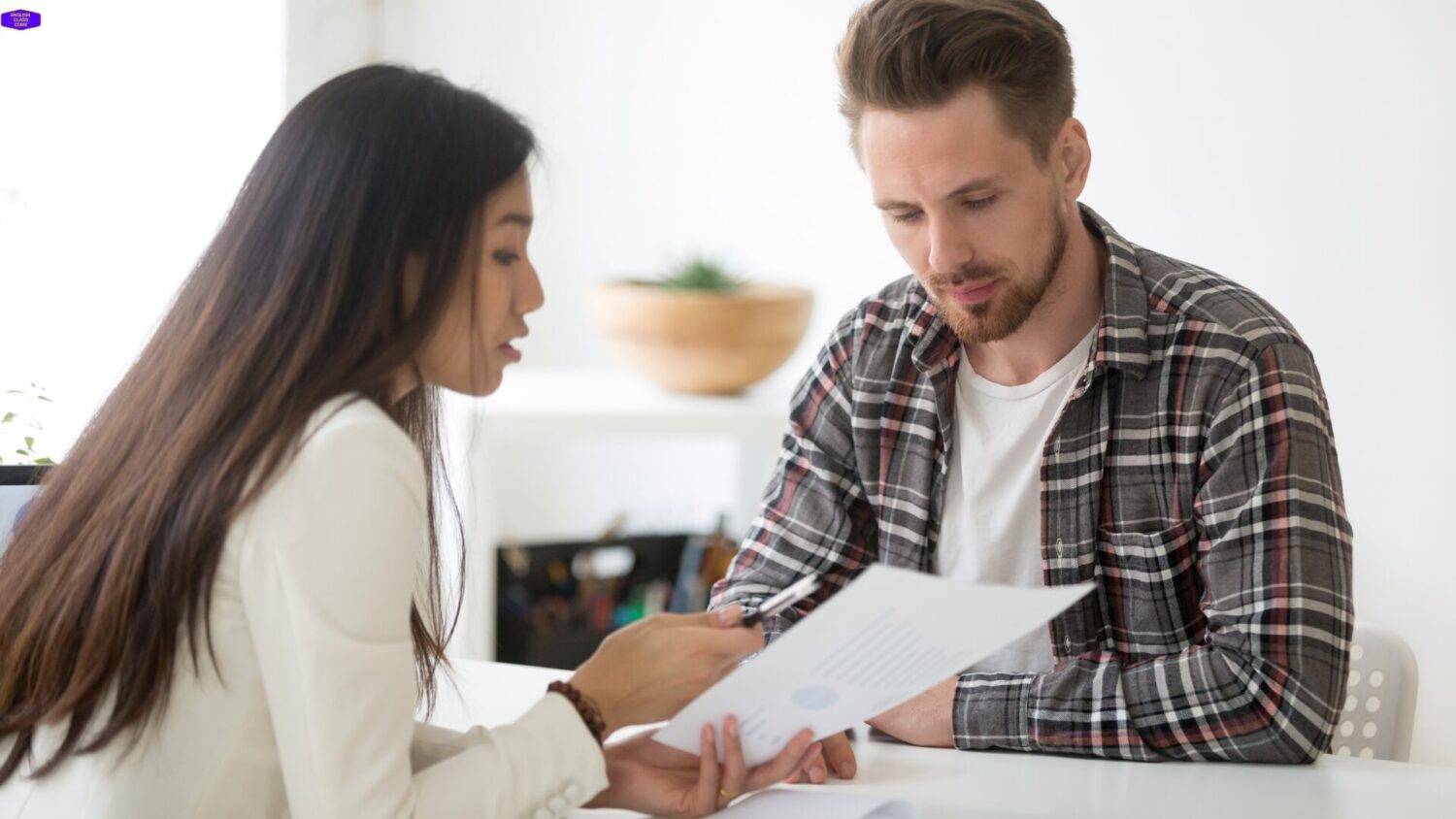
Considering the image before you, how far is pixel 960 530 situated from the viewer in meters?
1.51

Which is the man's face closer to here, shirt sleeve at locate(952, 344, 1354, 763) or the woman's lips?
the woman's lips

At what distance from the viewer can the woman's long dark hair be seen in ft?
2.81

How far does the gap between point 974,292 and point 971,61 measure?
224 mm

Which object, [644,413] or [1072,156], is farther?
[644,413]

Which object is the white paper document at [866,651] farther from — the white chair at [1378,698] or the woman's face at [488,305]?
the white chair at [1378,698]

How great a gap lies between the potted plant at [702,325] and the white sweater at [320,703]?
1.37 metres

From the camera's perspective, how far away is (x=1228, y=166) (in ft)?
7.45

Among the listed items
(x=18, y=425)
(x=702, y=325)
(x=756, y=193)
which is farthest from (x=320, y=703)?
(x=756, y=193)

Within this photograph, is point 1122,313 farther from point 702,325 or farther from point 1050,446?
point 702,325

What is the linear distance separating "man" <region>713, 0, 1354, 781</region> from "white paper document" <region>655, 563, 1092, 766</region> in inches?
6.4

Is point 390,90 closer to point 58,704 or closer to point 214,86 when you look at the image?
point 58,704

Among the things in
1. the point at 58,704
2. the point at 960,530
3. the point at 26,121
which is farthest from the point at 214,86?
A: the point at 58,704

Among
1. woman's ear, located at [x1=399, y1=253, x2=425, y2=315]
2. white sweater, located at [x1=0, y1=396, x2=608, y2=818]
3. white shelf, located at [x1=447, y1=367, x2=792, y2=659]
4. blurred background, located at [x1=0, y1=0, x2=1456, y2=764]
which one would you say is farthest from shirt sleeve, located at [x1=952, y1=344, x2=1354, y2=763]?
blurred background, located at [x1=0, y1=0, x2=1456, y2=764]

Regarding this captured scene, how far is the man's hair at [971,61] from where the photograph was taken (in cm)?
138
